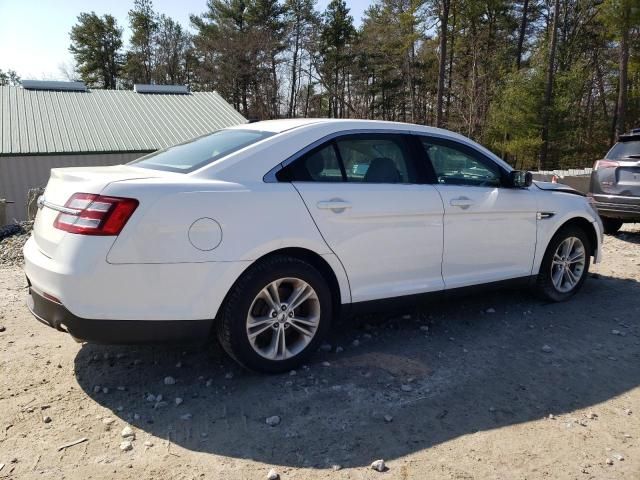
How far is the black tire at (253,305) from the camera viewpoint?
3.03 metres

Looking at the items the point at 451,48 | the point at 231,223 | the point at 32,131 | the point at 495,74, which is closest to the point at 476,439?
the point at 231,223

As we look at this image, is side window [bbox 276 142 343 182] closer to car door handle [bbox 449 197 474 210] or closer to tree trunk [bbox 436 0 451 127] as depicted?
car door handle [bbox 449 197 474 210]

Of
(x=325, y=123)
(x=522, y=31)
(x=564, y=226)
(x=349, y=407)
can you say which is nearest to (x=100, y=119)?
(x=325, y=123)

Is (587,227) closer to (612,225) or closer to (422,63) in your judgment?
(612,225)

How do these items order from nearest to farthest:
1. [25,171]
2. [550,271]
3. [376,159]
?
[376,159] → [550,271] → [25,171]

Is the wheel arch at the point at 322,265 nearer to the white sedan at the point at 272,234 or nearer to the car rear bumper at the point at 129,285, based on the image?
the white sedan at the point at 272,234

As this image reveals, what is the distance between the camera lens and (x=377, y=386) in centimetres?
322

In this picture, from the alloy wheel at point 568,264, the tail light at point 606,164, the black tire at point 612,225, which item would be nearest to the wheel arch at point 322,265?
the alloy wheel at point 568,264

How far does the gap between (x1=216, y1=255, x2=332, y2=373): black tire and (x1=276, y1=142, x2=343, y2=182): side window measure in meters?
0.53

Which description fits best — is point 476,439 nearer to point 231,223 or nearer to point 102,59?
point 231,223

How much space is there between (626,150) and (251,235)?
275 inches

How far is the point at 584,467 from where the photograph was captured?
8.13 ft

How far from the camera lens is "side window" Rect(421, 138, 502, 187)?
4.01 metres

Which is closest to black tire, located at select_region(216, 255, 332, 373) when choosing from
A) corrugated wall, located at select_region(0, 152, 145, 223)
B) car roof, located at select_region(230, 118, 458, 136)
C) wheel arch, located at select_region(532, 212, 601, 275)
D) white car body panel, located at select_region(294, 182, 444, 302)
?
white car body panel, located at select_region(294, 182, 444, 302)
